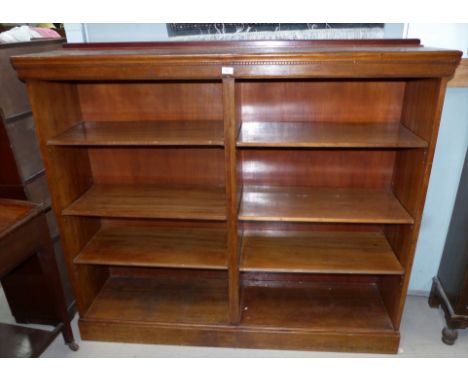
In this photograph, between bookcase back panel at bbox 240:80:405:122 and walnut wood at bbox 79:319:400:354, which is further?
walnut wood at bbox 79:319:400:354

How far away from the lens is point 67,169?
5.78 feet

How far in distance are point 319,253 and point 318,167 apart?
0.43 meters

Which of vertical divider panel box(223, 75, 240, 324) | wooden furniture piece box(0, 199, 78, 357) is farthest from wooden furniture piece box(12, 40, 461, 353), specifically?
wooden furniture piece box(0, 199, 78, 357)

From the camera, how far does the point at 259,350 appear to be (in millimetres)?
1929

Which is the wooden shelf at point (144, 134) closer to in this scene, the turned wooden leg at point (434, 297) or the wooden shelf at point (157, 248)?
the wooden shelf at point (157, 248)

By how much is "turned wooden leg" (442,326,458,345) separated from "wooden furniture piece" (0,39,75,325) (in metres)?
2.03

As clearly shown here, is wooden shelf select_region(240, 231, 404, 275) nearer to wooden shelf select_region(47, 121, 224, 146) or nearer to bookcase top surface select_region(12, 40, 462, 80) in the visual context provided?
wooden shelf select_region(47, 121, 224, 146)

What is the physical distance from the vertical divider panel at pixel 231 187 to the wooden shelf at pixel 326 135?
2.4 inches

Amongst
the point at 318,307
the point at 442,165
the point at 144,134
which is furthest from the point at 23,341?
the point at 442,165

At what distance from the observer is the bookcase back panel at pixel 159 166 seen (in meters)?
1.92

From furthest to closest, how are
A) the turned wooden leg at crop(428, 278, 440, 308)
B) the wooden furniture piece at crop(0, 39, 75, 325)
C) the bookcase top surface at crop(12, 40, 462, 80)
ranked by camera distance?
the turned wooden leg at crop(428, 278, 440, 308), the wooden furniture piece at crop(0, 39, 75, 325), the bookcase top surface at crop(12, 40, 462, 80)

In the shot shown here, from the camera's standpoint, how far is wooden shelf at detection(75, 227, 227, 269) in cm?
184

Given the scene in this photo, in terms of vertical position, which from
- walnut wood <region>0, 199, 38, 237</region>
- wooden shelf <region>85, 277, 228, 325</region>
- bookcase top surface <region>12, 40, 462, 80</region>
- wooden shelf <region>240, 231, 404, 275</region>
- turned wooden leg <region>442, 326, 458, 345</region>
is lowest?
turned wooden leg <region>442, 326, 458, 345</region>

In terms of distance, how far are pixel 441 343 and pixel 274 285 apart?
904 millimetres
